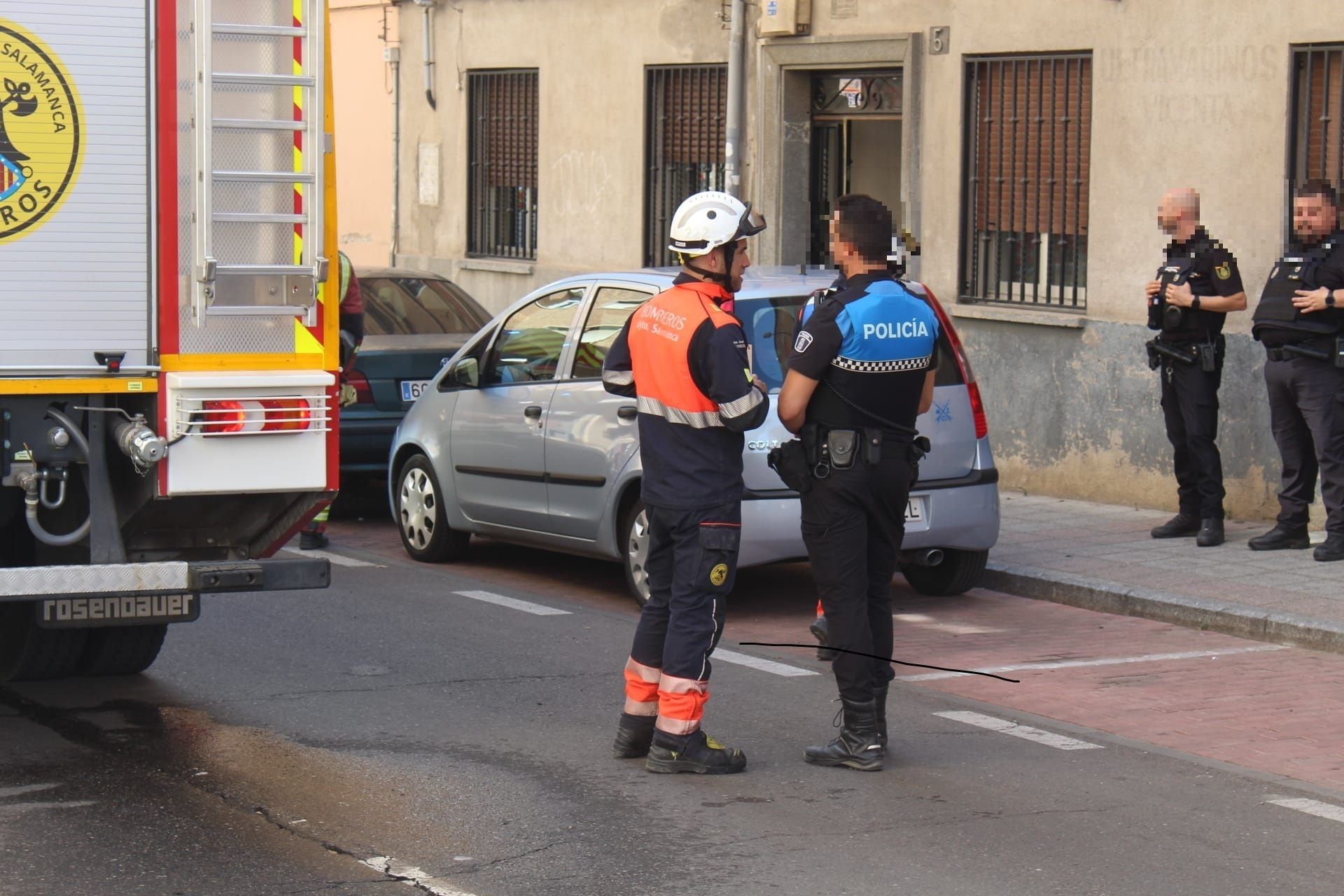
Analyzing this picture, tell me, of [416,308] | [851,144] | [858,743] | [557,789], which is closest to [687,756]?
[557,789]

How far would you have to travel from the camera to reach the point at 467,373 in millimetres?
10703

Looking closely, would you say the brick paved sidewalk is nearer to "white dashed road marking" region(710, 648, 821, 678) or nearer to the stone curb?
the stone curb

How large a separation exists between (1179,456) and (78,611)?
22.8 feet

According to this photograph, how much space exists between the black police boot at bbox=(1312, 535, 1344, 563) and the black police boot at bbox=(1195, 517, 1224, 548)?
69 centimetres

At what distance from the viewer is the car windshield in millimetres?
13125

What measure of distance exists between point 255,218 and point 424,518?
4974 millimetres

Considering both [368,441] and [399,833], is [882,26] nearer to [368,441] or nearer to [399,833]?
[368,441]

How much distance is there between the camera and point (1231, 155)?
12.0 metres

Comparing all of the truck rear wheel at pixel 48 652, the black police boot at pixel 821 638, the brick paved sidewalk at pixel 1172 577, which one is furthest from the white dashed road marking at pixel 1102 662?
the truck rear wheel at pixel 48 652

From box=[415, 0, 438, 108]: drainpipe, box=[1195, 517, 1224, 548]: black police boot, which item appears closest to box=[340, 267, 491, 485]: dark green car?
box=[1195, 517, 1224, 548]: black police boot

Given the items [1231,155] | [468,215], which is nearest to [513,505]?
[1231,155]

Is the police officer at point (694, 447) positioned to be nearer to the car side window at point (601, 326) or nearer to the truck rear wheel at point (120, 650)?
the truck rear wheel at point (120, 650)

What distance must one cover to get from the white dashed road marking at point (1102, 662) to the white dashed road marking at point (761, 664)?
0.43 metres

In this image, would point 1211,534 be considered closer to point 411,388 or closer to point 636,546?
point 636,546
